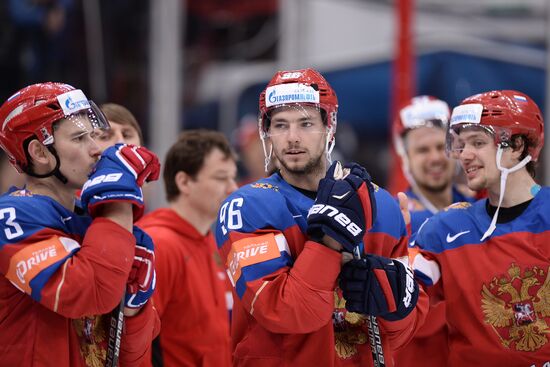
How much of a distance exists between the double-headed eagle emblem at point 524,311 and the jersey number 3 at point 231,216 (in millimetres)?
949

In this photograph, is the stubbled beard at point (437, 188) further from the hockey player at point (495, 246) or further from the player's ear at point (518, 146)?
the player's ear at point (518, 146)

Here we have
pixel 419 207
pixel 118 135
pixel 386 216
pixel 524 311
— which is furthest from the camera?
pixel 419 207

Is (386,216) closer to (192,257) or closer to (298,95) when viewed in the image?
(298,95)

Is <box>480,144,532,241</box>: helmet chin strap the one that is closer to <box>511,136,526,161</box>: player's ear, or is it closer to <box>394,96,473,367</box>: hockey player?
<box>511,136,526,161</box>: player's ear

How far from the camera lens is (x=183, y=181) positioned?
13.6 ft

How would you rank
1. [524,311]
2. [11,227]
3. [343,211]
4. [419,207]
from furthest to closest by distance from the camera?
[419,207] < [524,311] < [11,227] < [343,211]

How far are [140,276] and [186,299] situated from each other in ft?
3.05

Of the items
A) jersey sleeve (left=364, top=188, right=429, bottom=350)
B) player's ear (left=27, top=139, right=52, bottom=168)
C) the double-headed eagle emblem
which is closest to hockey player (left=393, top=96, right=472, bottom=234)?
the double-headed eagle emblem

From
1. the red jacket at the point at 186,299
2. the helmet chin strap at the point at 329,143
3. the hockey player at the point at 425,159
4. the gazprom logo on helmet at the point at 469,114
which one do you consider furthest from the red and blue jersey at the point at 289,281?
the hockey player at the point at 425,159

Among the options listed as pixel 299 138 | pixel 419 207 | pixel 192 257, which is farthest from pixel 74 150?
pixel 419 207

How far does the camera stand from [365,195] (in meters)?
2.71

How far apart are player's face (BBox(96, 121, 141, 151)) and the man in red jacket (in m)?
0.33

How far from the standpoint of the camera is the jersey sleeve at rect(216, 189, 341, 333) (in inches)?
104

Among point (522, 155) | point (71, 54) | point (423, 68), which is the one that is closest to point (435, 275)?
point (522, 155)
